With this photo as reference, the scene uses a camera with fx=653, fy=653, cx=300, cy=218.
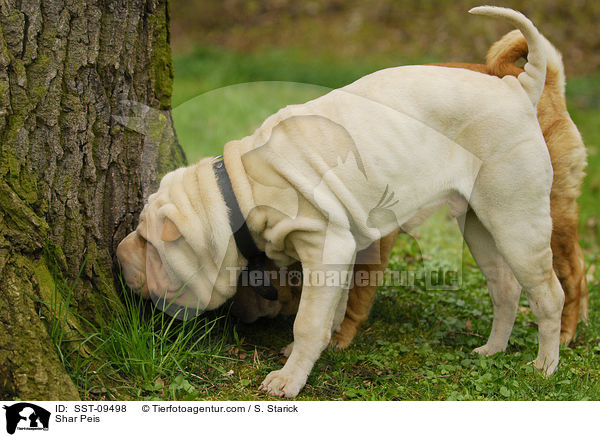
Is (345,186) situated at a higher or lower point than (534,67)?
lower

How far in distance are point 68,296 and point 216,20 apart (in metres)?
11.5

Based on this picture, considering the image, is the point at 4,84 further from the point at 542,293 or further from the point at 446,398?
the point at 542,293

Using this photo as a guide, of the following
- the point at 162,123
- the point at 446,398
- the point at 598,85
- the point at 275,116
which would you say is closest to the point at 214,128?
the point at 162,123

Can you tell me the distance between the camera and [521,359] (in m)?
3.46

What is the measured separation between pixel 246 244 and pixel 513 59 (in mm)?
1744

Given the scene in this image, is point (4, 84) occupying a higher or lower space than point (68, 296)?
higher

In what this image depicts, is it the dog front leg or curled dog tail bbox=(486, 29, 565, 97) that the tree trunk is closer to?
the dog front leg

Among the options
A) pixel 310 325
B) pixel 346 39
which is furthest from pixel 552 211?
pixel 346 39

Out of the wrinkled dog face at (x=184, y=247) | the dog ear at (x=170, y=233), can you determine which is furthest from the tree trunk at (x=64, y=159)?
the dog ear at (x=170, y=233)

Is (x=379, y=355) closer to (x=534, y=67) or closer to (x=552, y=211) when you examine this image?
(x=552, y=211)

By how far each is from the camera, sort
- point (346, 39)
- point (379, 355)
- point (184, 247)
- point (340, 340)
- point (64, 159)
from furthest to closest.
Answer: point (346, 39) → point (340, 340) → point (379, 355) → point (184, 247) → point (64, 159)
